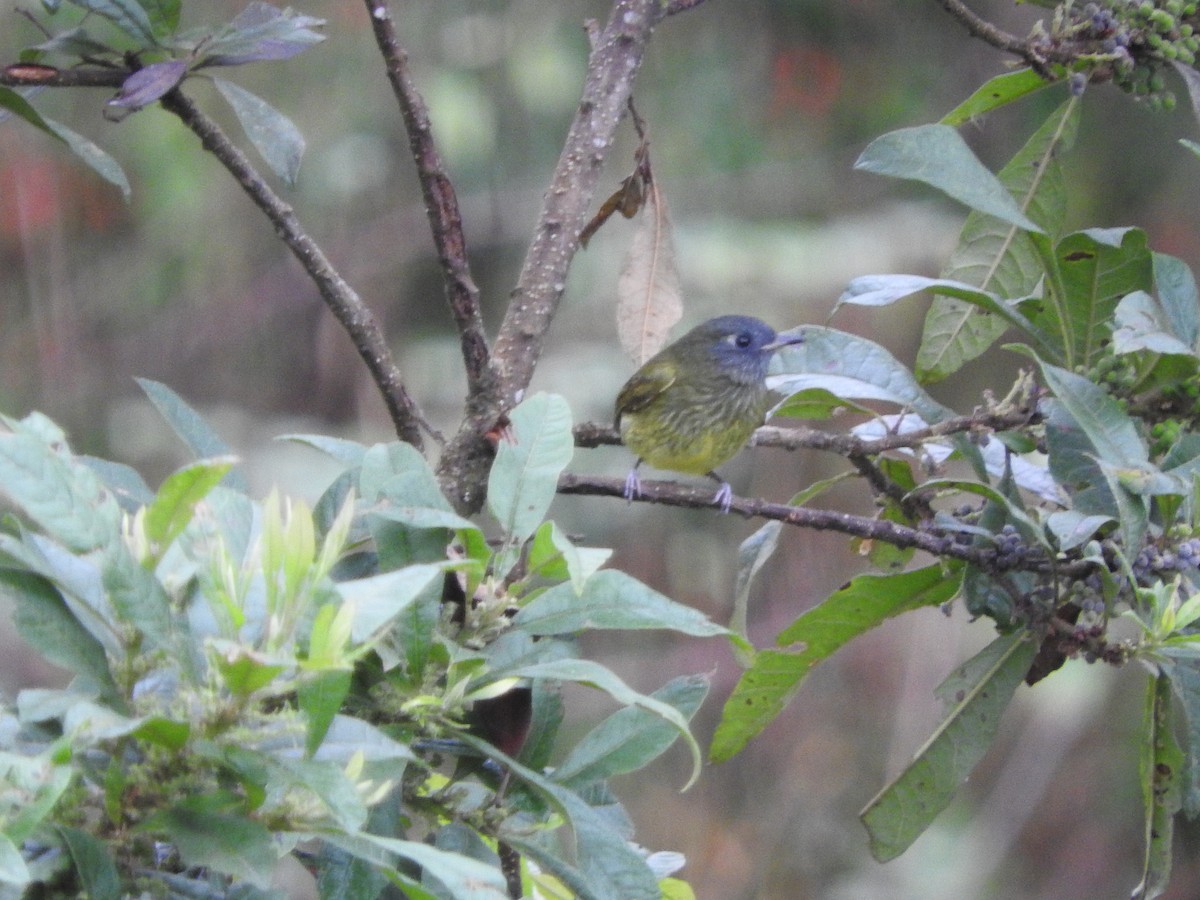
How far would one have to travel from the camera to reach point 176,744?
992 millimetres

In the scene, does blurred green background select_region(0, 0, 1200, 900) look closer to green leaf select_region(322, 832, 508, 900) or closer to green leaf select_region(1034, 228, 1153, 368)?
green leaf select_region(1034, 228, 1153, 368)

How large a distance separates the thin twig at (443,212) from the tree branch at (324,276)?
112mm

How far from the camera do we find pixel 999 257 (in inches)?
93.4

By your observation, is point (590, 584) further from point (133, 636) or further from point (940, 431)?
point (940, 431)

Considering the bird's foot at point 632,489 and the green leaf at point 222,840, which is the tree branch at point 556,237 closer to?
the bird's foot at point 632,489

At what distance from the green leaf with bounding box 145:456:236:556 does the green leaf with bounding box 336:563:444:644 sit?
12 cm

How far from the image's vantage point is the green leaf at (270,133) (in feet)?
6.54

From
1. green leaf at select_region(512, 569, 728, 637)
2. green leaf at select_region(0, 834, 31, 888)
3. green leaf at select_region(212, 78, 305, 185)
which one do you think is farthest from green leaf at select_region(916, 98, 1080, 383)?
green leaf at select_region(0, 834, 31, 888)

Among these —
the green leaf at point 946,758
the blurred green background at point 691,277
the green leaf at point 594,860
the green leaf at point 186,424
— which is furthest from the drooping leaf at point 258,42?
the blurred green background at point 691,277

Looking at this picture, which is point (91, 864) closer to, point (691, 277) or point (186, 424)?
point (186, 424)

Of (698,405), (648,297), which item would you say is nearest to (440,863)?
(648,297)

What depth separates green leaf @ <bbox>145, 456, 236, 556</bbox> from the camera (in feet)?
3.19

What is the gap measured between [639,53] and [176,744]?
1475mm

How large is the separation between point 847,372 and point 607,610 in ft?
3.51
